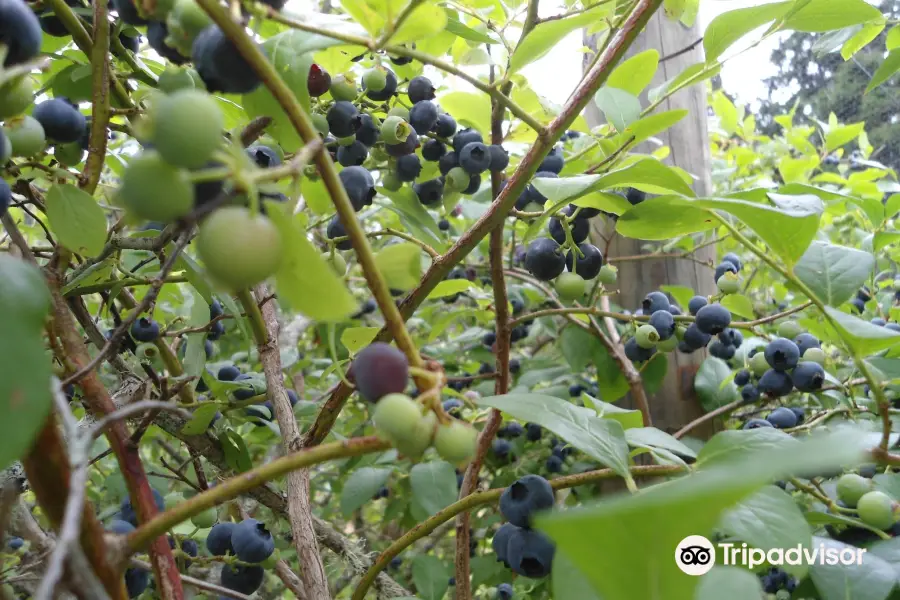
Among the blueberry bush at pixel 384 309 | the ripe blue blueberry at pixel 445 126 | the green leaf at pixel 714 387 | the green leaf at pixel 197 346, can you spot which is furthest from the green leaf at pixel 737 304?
the green leaf at pixel 197 346

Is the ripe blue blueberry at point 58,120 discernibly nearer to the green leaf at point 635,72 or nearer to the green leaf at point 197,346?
the green leaf at point 197,346

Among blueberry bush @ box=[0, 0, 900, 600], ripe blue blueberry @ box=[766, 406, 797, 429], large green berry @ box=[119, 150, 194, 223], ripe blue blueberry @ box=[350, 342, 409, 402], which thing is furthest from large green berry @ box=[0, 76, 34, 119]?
ripe blue blueberry @ box=[766, 406, 797, 429]

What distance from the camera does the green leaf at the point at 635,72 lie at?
103 centimetres

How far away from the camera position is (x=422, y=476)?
3.92 ft

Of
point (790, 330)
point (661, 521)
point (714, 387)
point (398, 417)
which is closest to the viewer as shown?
point (661, 521)

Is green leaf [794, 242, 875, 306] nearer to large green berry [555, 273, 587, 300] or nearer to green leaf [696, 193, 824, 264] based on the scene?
green leaf [696, 193, 824, 264]

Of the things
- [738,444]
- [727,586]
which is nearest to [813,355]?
[738,444]

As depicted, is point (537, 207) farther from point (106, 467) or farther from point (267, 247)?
point (106, 467)

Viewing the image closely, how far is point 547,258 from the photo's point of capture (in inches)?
39.2

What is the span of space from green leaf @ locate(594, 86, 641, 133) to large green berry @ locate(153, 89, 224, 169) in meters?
0.71

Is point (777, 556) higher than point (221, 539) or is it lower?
lower

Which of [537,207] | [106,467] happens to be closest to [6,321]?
[537,207]

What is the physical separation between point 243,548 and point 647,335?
76 cm

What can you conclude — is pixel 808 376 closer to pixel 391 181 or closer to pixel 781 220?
pixel 781 220
